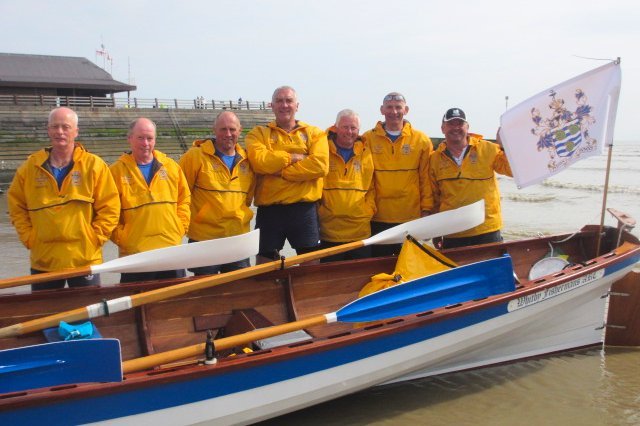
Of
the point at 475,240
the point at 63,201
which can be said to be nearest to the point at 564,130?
the point at 475,240

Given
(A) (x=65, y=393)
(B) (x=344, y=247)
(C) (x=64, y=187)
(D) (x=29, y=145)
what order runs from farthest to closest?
(D) (x=29, y=145), (B) (x=344, y=247), (C) (x=64, y=187), (A) (x=65, y=393)

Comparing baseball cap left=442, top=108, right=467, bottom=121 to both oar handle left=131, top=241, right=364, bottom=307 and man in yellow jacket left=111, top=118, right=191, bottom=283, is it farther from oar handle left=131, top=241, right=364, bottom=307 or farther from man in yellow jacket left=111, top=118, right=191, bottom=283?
man in yellow jacket left=111, top=118, right=191, bottom=283

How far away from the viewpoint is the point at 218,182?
203 inches

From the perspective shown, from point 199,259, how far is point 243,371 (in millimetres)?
1327

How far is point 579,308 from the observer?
229 inches

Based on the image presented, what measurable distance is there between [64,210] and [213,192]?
4.15ft

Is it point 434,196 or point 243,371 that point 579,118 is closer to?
point 434,196

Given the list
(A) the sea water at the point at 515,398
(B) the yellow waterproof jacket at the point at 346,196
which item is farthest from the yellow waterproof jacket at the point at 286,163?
(A) the sea water at the point at 515,398

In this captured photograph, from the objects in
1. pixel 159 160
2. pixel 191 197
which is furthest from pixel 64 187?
pixel 191 197

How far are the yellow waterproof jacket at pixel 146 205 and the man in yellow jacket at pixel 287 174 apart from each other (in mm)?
857

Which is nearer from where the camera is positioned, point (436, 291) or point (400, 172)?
point (436, 291)

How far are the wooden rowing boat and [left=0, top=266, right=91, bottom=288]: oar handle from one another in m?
0.18

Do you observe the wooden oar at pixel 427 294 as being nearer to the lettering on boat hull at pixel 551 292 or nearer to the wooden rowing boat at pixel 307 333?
the wooden rowing boat at pixel 307 333

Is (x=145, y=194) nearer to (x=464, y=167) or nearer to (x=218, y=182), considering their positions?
(x=218, y=182)
